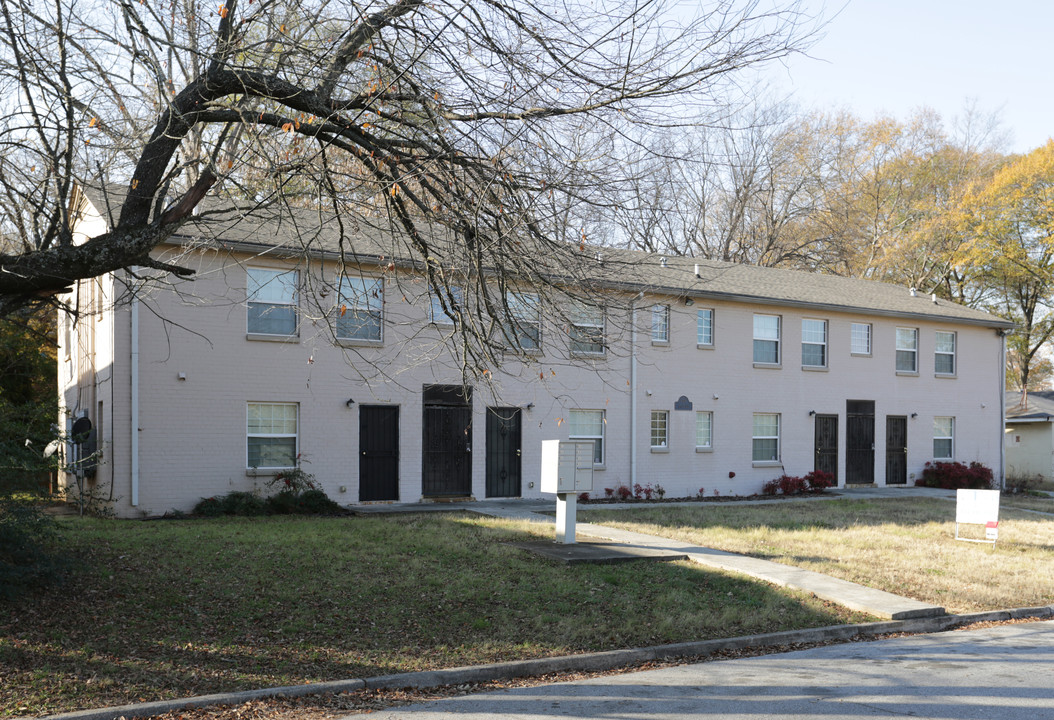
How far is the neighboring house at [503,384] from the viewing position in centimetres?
1648

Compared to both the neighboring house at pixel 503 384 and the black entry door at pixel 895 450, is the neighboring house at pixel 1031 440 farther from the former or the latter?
the black entry door at pixel 895 450

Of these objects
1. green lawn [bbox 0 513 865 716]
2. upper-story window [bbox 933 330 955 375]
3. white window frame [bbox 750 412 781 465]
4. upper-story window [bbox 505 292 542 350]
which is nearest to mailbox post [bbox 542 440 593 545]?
green lawn [bbox 0 513 865 716]

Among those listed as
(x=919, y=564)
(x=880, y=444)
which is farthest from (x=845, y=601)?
(x=880, y=444)

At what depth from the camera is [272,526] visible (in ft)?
48.5

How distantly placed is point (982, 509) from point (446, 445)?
10.7 m

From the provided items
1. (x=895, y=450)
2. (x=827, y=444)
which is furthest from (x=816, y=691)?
(x=895, y=450)

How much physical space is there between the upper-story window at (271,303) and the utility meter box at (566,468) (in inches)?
280

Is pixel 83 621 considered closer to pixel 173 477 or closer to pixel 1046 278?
pixel 173 477

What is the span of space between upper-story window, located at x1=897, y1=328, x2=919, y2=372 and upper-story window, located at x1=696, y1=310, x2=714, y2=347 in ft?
24.2

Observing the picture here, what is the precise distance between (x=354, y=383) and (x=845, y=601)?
11.4 meters

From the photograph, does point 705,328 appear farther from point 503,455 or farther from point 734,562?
point 734,562

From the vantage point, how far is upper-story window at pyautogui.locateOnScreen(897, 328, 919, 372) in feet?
89.9

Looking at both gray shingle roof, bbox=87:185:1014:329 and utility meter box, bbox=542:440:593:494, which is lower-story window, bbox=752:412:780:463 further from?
utility meter box, bbox=542:440:593:494

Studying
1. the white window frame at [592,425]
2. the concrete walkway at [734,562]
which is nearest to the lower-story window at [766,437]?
the white window frame at [592,425]
